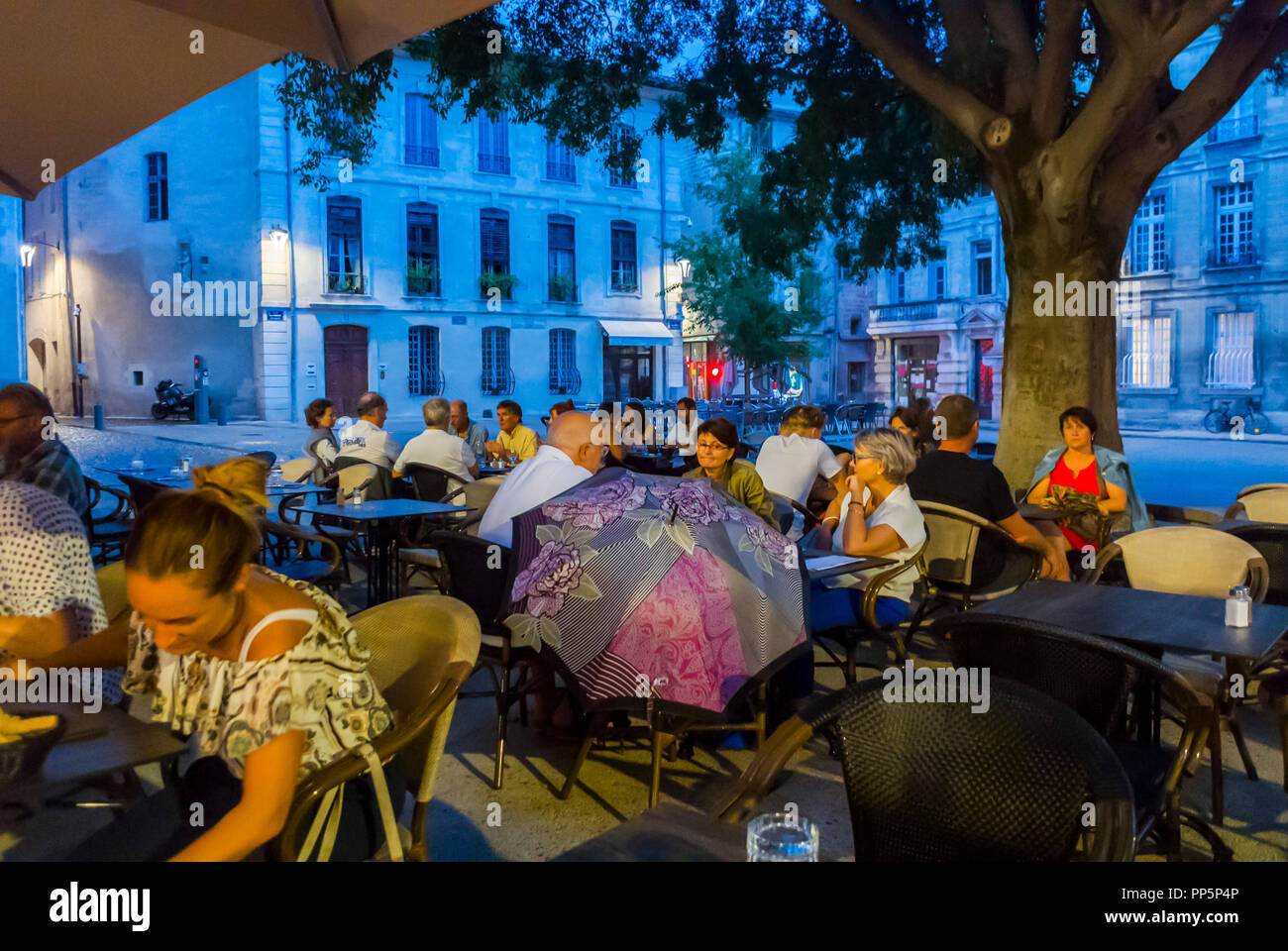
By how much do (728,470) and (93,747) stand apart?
382 centimetres

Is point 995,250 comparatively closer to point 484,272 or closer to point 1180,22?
point 484,272

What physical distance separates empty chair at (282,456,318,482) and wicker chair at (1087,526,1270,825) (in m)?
5.83

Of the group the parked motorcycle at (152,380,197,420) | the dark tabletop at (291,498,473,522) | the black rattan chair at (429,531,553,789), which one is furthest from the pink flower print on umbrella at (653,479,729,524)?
the parked motorcycle at (152,380,197,420)

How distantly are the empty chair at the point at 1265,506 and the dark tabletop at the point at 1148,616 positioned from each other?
2.29 metres

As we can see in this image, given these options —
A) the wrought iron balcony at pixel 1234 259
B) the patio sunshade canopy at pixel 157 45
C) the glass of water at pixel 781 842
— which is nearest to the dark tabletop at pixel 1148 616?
the glass of water at pixel 781 842

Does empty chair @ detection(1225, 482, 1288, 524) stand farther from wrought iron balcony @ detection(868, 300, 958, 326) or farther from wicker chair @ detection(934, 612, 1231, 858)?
wrought iron balcony @ detection(868, 300, 958, 326)

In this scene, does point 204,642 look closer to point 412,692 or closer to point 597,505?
point 412,692

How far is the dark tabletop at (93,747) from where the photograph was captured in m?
2.06

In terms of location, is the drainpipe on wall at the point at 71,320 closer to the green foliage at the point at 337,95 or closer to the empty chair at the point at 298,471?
the green foliage at the point at 337,95

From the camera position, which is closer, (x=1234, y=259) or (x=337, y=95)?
(x=337, y=95)

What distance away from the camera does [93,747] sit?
2.18 meters

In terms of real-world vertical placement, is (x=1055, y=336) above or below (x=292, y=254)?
below

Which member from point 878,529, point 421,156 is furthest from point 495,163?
point 878,529

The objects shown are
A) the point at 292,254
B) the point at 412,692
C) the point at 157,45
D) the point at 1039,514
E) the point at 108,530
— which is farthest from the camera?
the point at 292,254
